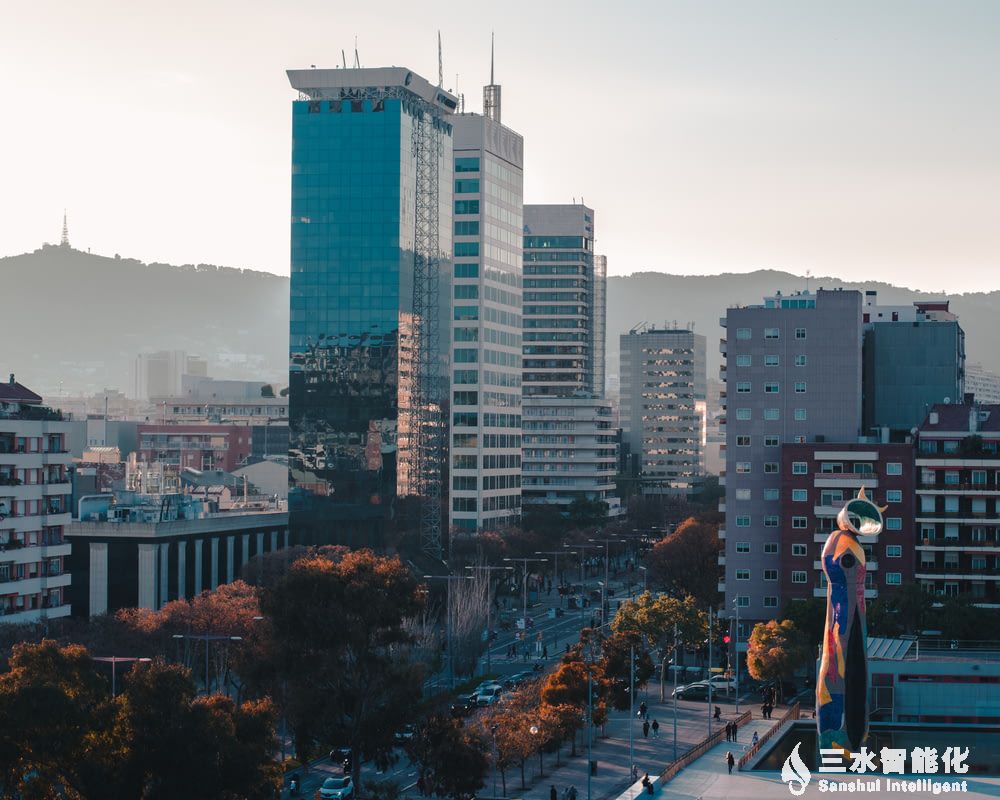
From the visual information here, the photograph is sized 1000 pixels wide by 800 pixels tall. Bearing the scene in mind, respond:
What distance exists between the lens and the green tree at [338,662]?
266ft

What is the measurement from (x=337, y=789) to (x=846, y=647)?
2464 cm

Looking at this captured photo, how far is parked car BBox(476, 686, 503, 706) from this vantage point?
10838 cm

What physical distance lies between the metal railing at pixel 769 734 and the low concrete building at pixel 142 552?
52337 mm

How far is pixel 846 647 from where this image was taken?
259 feet

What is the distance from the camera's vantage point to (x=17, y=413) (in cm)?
11006

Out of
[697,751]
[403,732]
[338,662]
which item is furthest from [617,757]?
[338,662]

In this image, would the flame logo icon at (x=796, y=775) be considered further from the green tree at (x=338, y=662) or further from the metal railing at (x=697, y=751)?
the green tree at (x=338, y=662)

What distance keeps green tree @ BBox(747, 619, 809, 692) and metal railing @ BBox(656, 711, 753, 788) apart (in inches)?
165

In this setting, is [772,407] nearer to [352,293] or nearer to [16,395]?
[16,395]

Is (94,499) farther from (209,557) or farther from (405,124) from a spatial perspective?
(405,124)

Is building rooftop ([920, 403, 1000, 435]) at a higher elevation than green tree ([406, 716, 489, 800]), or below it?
higher

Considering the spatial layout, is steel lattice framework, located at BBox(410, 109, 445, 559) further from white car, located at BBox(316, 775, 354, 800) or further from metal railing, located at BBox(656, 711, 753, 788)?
Answer: white car, located at BBox(316, 775, 354, 800)

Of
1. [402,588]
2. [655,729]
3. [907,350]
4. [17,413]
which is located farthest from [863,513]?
[907,350]

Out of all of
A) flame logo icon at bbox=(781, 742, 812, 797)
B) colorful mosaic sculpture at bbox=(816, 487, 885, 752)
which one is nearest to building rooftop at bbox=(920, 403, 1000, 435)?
flame logo icon at bbox=(781, 742, 812, 797)
